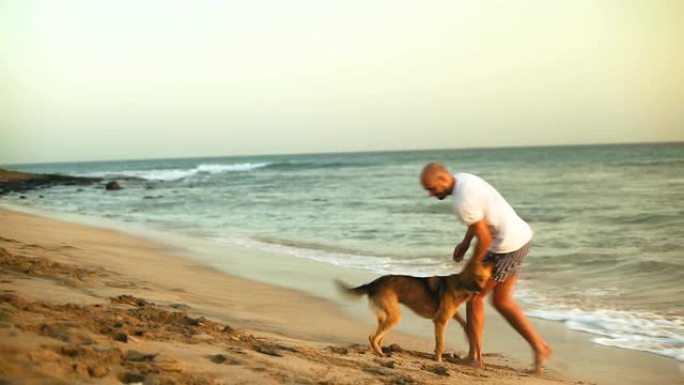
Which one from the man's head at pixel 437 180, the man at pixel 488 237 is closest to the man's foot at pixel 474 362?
the man at pixel 488 237

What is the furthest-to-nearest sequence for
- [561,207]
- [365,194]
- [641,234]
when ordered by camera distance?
[365,194], [561,207], [641,234]

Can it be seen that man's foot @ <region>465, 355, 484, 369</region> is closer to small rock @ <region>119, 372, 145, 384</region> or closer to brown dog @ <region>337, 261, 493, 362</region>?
brown dog @ <region>337, 261, 493, 362</region>

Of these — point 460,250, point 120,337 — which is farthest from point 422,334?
point 120,337

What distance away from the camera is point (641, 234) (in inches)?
492

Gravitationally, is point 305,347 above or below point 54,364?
below

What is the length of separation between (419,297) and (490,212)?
95 centimetres

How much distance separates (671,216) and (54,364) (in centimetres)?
1499

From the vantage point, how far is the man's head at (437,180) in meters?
4.32

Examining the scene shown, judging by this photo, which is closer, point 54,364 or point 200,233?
point 54,364

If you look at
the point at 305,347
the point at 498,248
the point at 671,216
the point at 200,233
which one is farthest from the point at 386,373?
the point at 671,216

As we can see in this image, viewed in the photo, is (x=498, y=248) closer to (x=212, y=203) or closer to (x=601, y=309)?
(x=601, y=309)

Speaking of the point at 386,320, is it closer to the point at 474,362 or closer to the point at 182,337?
the point at 474,362

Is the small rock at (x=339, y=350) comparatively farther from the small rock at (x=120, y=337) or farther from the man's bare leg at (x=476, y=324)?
the small rock at (x=120, y=337)

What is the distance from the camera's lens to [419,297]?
4.92m
